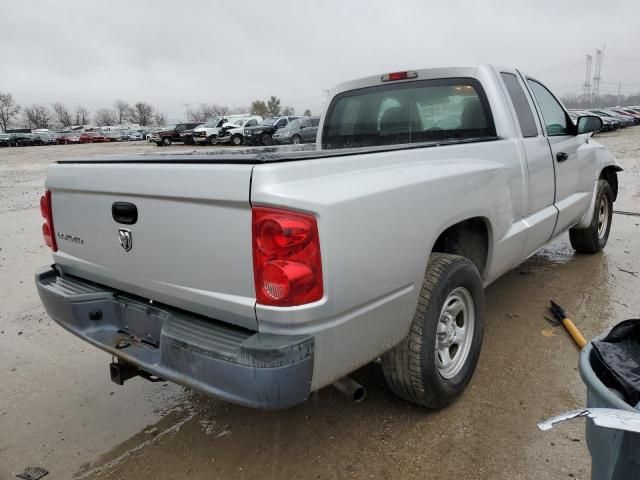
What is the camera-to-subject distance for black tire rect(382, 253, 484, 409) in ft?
8.17

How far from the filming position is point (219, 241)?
2014mm

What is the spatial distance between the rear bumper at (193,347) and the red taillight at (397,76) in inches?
104

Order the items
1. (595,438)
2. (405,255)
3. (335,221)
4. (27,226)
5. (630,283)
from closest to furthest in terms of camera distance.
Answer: (595,438), (335,221), (405,255), (630,283), (27,226)

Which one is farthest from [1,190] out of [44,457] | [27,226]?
[44,457]

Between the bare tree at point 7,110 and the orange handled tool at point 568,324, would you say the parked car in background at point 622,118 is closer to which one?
the orange handled tool at point 568,324

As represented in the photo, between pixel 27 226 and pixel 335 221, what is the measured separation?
7.77 m

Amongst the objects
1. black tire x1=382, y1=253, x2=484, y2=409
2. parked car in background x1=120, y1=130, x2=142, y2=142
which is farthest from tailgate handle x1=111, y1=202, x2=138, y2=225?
parked car in background x1=120, y1=130, x2=142, y2=142

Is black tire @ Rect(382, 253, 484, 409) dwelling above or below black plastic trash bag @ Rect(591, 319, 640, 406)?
below

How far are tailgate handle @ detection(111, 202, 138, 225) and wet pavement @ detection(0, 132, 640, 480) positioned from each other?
124 cm

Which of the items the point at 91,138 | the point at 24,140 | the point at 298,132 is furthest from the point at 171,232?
the point at 91,138

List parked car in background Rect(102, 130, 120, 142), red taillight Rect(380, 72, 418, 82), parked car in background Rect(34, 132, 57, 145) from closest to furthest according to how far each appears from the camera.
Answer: red taillight Rect(380, 72, 418, 82), parked car in background Rect(34, 132, 57, 145), parked car in background Rect(102, 130, 120, 142)

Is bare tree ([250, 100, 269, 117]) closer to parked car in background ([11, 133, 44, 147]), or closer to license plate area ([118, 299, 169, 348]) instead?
parked car in background ([11, 133, 44, 147])

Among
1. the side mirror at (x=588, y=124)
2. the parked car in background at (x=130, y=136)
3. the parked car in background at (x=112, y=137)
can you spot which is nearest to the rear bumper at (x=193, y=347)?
the side mirror at (x=588, y=124)

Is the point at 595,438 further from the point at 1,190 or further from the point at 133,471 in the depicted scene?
the point at 1,190
